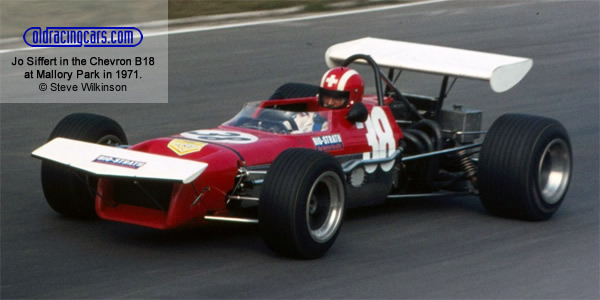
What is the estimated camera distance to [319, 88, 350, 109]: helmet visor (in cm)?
831

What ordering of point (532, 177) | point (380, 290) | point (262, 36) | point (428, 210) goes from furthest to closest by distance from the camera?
point (262, 36)
point (428, 210)
point (532, 177)
point (380, 290)

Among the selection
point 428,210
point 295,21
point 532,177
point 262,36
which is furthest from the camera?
point 295,21

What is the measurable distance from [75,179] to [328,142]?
197 cm

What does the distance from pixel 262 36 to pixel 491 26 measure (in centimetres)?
449

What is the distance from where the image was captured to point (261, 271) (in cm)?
683

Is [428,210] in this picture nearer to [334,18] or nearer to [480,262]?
[480,262]

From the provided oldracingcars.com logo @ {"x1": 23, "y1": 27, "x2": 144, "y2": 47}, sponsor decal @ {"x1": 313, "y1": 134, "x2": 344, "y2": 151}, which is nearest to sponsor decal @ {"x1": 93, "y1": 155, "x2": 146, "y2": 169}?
sponsor decal @ {"x1": 313, "y1": 134, "x2": 344, "y2": 151}

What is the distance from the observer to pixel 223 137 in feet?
25.3

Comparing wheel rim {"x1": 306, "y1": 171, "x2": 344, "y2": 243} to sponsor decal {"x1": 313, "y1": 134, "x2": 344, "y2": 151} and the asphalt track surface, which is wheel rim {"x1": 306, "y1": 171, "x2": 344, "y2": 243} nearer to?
the asphalt track surface

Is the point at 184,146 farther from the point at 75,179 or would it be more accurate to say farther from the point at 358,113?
the point at 358,113

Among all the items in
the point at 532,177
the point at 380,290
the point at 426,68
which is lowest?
the point at 380,290

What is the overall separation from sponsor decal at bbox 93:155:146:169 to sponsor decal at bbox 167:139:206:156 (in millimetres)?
511

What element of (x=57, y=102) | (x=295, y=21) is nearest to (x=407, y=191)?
(x=57, y=102)

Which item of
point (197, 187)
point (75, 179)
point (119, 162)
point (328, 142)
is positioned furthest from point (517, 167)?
point (75, 179)
